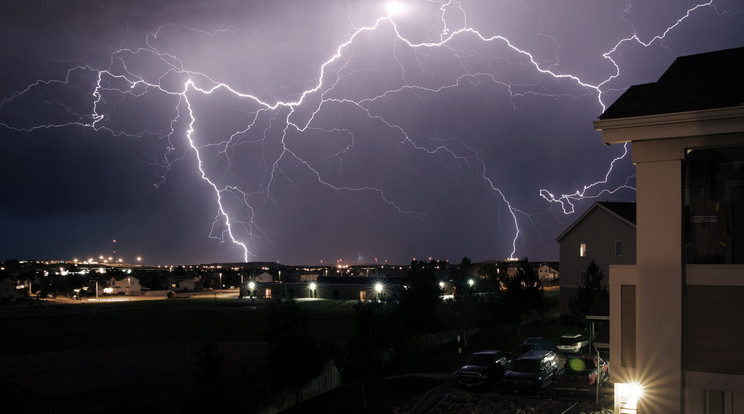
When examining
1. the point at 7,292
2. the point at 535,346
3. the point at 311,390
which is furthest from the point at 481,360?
the point at 7,292

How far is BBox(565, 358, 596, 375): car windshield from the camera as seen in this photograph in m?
18.6

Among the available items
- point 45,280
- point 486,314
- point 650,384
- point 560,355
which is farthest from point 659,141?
point 45,280

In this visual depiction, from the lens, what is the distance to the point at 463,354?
2873 cm

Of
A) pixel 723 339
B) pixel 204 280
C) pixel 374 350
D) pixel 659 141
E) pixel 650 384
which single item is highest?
pixel 659 141

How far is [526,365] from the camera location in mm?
19406

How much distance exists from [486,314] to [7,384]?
24684 mm

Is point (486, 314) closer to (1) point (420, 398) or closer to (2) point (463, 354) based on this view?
(2) point (463, 354)

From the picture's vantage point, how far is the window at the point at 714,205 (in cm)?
609

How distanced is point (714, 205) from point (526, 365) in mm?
14534

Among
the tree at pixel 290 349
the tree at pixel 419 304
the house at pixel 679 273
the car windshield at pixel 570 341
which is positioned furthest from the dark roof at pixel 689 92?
the tree at pixel 419 304

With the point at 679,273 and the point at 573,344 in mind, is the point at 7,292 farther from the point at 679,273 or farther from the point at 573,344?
the point at 679,273

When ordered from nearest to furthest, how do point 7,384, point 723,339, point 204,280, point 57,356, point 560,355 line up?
point 723,339, point 7,384, point 560,355, point 57,356, point 204,280

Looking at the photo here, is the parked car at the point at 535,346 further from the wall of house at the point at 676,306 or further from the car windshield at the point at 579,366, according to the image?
the wall of house at the point at 676,306

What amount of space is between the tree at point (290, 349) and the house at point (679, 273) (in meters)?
13.3
